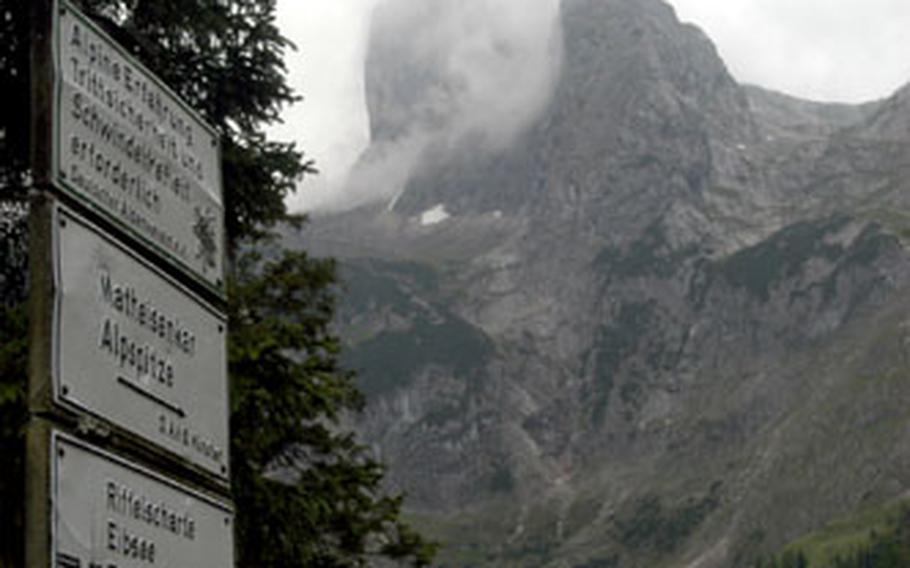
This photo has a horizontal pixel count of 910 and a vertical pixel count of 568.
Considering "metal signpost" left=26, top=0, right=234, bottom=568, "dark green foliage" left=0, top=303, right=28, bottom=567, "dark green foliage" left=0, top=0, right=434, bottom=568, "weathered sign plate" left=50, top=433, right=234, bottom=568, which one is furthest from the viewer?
"dark green foliage" left=0, top=0, right=434, bottom=568

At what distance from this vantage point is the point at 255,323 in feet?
64.2

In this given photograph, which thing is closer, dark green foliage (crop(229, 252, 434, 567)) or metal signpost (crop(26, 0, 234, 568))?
metal signpost (crop(26, 0, 234, 568))

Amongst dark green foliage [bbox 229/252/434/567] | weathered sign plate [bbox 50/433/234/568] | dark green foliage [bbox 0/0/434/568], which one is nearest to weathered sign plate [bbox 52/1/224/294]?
weathered sign plate [bbox 50/433/234/568]

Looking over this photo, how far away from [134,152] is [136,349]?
1140mm

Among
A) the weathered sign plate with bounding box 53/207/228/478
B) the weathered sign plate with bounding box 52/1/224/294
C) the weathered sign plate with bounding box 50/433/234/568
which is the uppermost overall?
the weathered sign plate with bounding box 52/1/224/294

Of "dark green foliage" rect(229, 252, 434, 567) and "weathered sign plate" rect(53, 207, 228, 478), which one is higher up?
"dark green foliage" rect(229, 252, 434, 567)

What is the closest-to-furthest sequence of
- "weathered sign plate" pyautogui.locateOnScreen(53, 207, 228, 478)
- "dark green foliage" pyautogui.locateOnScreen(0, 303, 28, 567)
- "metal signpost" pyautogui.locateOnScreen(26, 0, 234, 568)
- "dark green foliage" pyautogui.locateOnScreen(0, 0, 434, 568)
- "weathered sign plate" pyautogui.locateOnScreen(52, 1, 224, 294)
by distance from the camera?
"metal signpost" pyautogui.locateOnScreen(26, 0, 234, 568) → "weathered sign plate" pyautogui.locateOnScreen(53, 207, 228, 478) → "weathered sign plate" pyautogui.locateOnScreen(52, 1, 224, 294) → "dark green foliage" pyautogui.locateOnScreen(0, 303, 28, 567) → "dark green foliage" pyautogui.locateOnScreen(0, 0, 434, 568)

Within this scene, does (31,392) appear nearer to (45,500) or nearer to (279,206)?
(45,500)

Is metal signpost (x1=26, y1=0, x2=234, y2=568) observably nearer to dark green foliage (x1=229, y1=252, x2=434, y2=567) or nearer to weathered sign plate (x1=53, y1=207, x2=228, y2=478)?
weathered sign plate (x1=53, y1=207, x2=228, y2=478)

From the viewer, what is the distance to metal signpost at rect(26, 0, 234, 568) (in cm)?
540

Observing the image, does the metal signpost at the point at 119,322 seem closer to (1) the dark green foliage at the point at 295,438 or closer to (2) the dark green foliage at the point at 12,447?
(2) the dark green foliage at the point at 12,447

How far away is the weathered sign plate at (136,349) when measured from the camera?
5594mm

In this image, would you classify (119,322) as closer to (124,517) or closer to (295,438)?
(124,517)

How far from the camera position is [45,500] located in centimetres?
518
